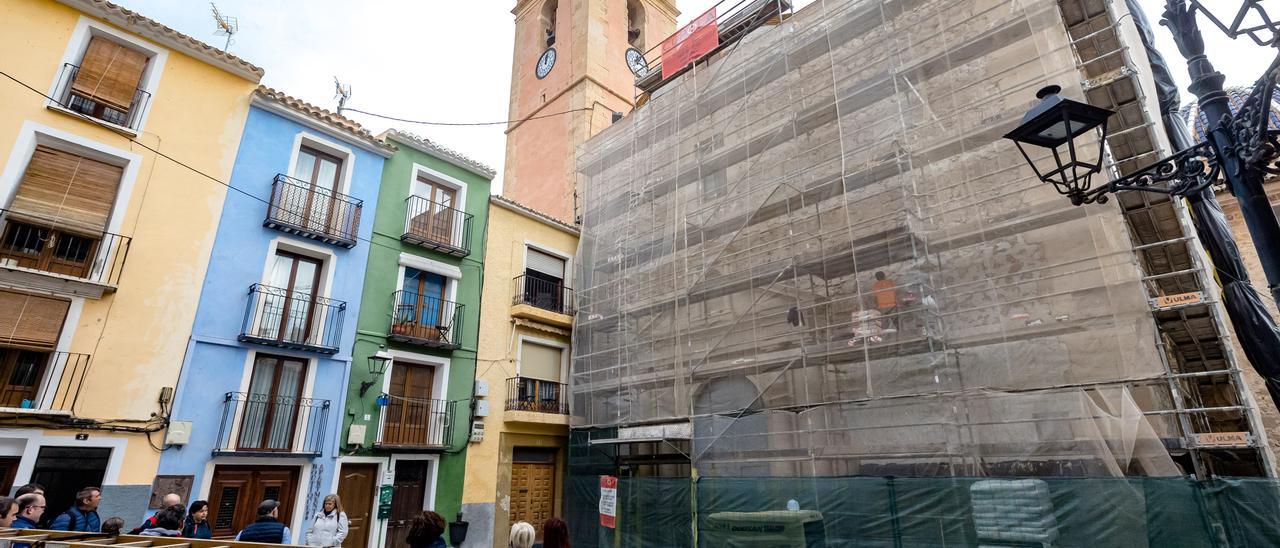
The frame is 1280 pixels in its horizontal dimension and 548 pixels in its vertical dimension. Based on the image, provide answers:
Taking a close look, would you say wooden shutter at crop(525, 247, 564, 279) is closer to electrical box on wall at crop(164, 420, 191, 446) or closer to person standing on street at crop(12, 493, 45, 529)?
electrical box on wall at crop(164, 420, 191, 446)

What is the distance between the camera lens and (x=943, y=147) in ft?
27.9

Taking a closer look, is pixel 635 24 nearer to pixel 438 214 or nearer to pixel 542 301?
pixel 542 301

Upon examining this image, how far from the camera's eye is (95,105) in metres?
9.22

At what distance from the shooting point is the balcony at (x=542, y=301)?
12.9 meters

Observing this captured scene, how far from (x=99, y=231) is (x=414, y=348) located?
4711 mm

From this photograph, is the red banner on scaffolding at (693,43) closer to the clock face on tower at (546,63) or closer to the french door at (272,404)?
the clock face on tower at (546,63)

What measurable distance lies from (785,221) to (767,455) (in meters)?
3.72

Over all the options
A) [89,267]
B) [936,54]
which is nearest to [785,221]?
[936,54]

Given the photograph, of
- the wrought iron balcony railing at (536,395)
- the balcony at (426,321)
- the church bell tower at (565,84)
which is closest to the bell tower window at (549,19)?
the church bell tower at (565,84)

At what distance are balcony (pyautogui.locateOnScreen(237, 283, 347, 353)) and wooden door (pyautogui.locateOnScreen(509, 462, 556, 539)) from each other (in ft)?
14.0

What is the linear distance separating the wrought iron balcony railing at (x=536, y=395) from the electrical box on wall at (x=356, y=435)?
111 inches

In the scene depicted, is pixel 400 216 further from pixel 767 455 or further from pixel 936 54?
pixel 936 54

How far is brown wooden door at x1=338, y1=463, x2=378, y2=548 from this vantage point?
9.91 metres

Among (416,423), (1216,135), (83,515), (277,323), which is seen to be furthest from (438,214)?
(1216,135)
